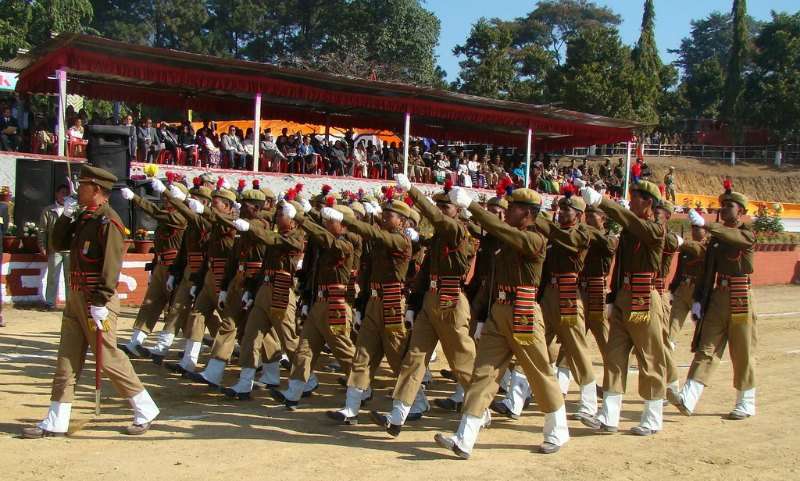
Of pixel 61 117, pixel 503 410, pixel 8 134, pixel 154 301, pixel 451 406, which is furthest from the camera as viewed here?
pixel 8 134

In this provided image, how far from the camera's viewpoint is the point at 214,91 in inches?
913

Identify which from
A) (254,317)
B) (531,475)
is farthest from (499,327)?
(254,317)

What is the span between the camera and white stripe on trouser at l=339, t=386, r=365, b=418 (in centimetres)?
750

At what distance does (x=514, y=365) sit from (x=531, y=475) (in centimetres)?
223

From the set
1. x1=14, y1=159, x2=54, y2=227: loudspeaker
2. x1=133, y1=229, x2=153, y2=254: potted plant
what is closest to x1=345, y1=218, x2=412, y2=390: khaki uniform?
x1=133, y1=229, x2=153, y2=254: potted plant

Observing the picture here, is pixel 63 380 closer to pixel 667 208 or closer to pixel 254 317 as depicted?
pixel 254 317

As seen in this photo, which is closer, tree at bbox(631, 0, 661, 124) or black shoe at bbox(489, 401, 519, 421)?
black shoe at bbox(489, 401, 519, 421)

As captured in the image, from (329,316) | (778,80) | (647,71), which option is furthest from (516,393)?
(647,71)

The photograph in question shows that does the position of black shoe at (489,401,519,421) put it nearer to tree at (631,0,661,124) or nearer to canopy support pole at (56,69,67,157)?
canopy support pole at (56,69,67,157)

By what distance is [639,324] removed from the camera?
7.66 meters

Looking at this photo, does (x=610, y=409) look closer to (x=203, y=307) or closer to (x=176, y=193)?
(x=203, y=307)

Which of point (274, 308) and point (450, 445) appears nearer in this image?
point (450, 445)

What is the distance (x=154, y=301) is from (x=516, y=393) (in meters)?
4.58

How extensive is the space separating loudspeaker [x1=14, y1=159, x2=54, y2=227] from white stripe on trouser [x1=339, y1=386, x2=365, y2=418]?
8.59 meters
